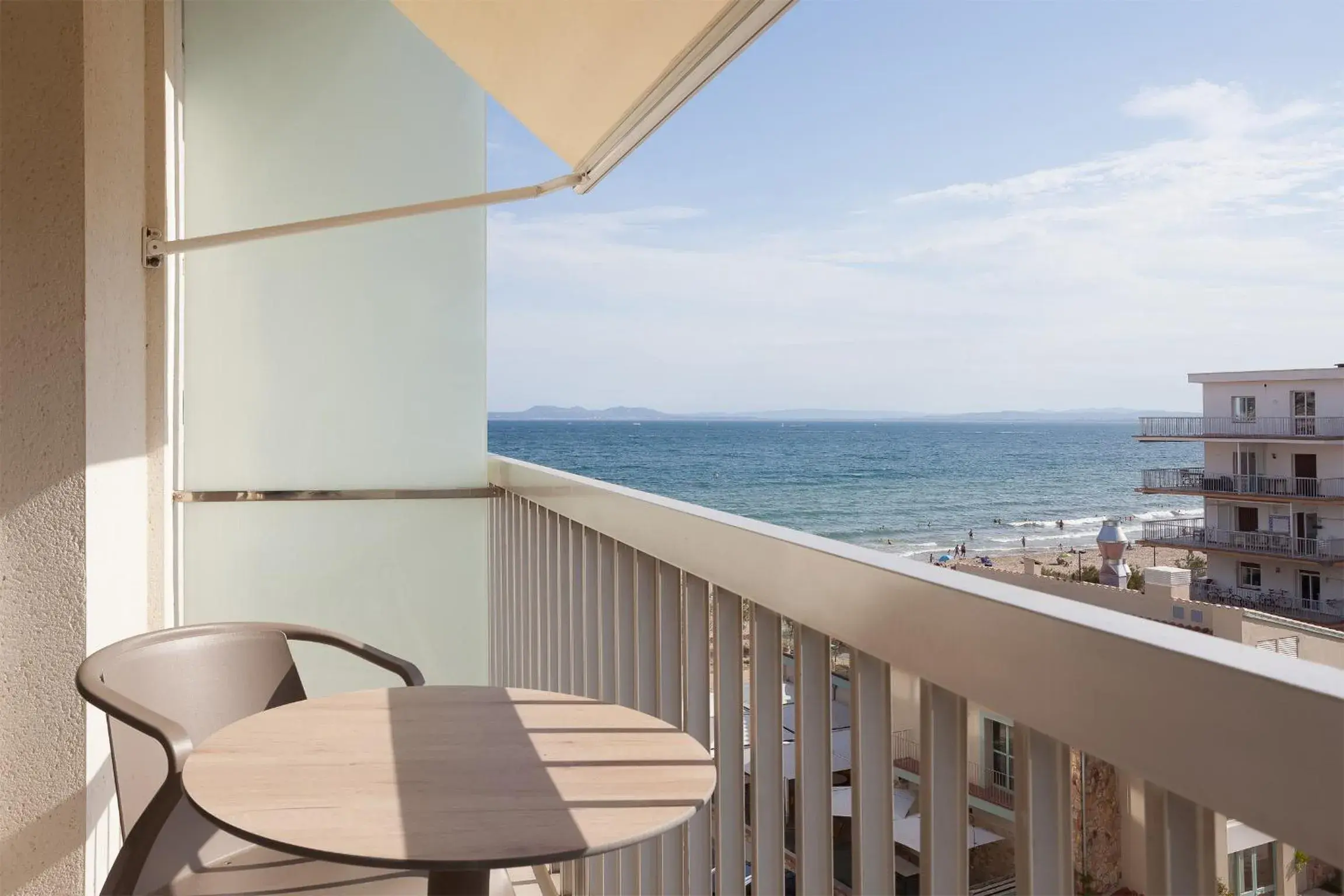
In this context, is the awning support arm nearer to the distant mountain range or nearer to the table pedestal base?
the table pedestal base

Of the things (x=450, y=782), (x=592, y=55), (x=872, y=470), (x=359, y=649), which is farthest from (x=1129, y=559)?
(x=872, y=470)

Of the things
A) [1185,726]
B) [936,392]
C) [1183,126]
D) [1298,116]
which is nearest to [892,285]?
[936,392]

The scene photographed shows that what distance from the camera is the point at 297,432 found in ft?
12.1

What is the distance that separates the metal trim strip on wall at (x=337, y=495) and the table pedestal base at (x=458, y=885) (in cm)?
239

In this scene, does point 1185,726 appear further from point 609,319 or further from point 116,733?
point 609,319

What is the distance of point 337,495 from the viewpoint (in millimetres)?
3746

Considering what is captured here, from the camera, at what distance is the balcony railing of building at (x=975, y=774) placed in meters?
0.85

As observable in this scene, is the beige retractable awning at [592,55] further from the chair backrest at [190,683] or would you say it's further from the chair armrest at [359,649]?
the chair backrest at [190,683]

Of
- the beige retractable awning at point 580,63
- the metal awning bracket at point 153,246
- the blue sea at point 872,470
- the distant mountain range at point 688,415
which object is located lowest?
the blue sea at point 872,470

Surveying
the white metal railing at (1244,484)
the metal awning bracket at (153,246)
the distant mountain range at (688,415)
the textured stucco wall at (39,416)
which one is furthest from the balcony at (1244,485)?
the distant mountain range at (688,415)

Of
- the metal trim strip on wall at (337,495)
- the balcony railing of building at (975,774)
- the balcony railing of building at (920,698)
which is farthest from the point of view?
the metal trim strip on wall at (337,495)

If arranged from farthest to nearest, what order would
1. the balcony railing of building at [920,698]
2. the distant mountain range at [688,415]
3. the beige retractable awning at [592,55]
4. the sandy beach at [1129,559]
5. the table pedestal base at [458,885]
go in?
the distant mountain range at [688,415] → the beige retractable awning at [592,55] → the sandy beach at [1129,559] → the table pedestal base at [458,885] → the balcony railing of building at [920,698]

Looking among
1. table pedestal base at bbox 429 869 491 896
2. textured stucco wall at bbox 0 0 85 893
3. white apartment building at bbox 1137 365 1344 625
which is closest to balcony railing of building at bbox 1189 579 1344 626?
white apartment building at bbox 1137 365 1344 625

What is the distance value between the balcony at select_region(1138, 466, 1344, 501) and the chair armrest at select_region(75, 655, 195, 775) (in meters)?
1.75
